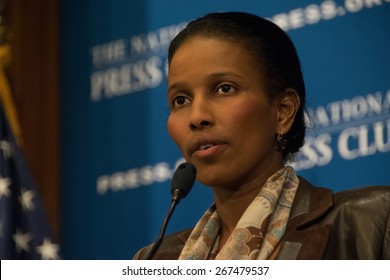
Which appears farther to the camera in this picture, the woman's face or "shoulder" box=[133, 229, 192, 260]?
"shoulder" box=[133, 229, 192, 260]

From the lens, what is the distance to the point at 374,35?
2355mm

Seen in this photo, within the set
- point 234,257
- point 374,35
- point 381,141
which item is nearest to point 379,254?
point 234,257

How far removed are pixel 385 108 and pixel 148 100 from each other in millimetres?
894

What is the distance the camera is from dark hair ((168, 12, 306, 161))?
6.03 feet

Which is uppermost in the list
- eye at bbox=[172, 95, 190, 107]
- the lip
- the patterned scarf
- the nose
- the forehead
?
the forehead

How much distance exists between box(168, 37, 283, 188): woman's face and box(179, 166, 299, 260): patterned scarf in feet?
0.17

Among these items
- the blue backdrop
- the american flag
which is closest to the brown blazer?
the blue backdrop

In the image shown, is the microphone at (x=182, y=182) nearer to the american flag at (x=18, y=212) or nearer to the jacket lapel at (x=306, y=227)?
the jacket lapel at (x=306, y=227)

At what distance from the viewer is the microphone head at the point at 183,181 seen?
62.4 inches

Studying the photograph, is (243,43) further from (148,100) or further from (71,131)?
(71,131)

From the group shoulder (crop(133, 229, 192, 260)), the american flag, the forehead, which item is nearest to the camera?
the forehead

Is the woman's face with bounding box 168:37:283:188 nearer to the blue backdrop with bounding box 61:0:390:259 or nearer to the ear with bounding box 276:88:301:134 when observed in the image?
the ear with bounding box 276:88:301:134

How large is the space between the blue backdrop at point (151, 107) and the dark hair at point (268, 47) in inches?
15.3

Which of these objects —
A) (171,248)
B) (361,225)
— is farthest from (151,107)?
(361,225)
